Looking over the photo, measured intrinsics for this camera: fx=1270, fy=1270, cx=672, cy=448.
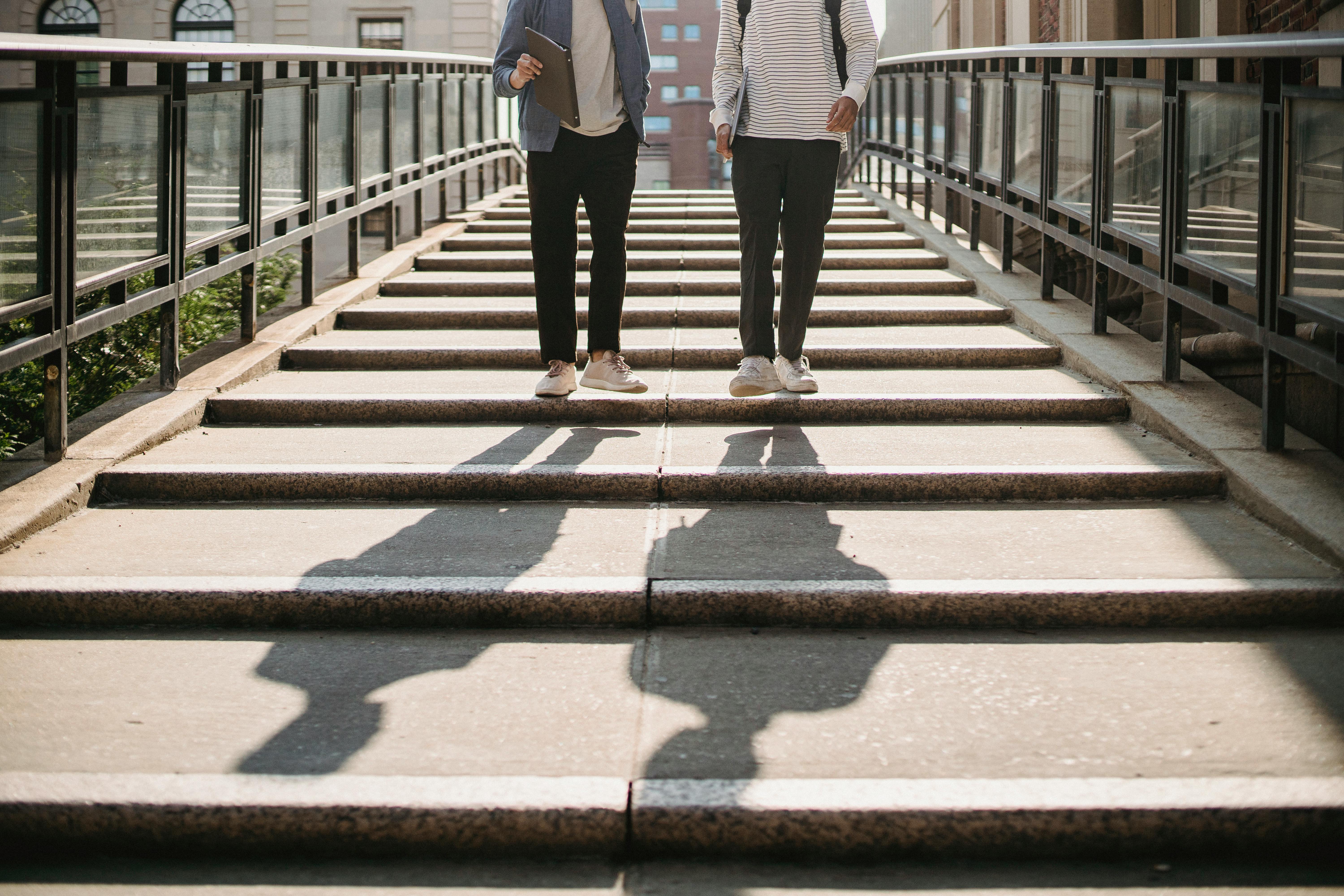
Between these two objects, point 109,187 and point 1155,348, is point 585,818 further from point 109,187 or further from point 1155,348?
point 1155,348

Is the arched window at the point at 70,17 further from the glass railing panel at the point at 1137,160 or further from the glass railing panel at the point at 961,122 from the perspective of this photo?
the glass railing panel at the point at 1137,160

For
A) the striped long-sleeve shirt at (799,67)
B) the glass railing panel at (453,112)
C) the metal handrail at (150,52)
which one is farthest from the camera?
the glass railing panel at (453,112)

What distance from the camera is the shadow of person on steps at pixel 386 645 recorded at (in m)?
2.62

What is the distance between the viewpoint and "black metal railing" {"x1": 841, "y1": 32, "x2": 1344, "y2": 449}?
3.73 meters

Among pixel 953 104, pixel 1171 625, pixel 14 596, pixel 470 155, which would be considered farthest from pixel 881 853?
pixel 470 155

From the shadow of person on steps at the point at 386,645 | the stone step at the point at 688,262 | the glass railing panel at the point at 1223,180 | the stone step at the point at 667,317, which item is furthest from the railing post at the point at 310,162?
the glass railing panel at the point at 1223,180

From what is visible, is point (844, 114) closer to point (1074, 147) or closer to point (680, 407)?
point (680, 407)

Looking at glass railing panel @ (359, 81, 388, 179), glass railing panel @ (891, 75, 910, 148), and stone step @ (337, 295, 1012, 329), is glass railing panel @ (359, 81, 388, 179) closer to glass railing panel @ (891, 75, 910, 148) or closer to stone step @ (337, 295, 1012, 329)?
stone step @ (337, 295, 1012, 329)

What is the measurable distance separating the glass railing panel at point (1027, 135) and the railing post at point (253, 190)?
12.8 ft

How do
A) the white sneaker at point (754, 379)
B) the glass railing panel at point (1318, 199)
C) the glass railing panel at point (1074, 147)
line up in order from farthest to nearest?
the glass railing panel at point (1074, 147) → the white sneaker at point (754, 379) → the glass railing panel at point (1318, 199)

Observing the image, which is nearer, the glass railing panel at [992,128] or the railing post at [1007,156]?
the railing post at [1007,156]

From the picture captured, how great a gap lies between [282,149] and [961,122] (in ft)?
14.8

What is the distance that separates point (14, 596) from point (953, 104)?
7.07 meters

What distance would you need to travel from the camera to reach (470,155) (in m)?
10.7
